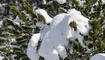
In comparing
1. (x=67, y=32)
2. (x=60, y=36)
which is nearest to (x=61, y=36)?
(x=60, y=36)

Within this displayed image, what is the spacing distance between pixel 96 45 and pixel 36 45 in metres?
0.98

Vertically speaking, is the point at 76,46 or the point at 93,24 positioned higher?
the point at 93,24

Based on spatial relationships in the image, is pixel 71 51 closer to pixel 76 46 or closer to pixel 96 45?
pixel 76 46

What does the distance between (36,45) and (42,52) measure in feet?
1.07

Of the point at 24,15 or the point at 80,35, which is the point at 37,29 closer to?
the point at 24,15

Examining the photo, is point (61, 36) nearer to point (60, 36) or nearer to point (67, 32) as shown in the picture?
point (60, 36)

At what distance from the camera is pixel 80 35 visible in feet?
11.3

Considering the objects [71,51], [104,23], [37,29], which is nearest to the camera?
[71,51]

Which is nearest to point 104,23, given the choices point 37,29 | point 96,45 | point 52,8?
point 96,45

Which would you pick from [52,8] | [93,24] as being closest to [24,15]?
[93,24]

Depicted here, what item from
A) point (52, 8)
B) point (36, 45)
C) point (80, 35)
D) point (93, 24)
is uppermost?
point (93, 24)

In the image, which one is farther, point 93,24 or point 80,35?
point 80,35

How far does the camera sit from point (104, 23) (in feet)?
12.9

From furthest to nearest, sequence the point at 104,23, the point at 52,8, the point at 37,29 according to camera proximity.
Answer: the point at 52,8
the point at 37,29
the point at 104,23
